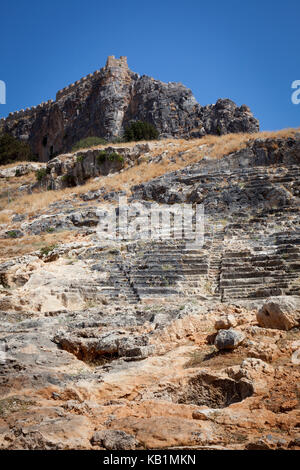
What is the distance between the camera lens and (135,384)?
14.6ft

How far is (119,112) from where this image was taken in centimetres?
3528

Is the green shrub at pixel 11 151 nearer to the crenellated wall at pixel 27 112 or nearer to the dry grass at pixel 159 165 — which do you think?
the crenellated wall at pixel 27 112

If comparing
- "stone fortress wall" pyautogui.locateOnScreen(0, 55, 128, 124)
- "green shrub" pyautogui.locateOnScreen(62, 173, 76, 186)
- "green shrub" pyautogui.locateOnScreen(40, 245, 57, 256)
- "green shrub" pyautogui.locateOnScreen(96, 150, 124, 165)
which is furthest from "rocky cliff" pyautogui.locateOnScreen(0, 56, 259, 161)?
"green shrub" pyautogui.locateOnScreen(40, 245, 57, 256)

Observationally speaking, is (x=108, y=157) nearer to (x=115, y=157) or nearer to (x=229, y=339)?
(x=115, y=157)

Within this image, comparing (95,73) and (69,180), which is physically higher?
(95,73)

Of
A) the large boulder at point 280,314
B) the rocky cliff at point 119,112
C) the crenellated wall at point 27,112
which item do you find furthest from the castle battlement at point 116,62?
the large boulder at point 280,314

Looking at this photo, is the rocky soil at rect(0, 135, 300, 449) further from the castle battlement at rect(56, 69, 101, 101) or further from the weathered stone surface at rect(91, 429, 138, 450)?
the castle battlement at rect(56, 69, 101, 101)

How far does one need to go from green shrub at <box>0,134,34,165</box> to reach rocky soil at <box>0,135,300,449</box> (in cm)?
2261

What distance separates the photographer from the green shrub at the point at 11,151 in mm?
35688

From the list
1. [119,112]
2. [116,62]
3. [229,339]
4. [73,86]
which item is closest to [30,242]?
[229,339]

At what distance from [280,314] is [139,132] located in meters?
25.4

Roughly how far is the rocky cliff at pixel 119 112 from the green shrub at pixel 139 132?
7.17 ft

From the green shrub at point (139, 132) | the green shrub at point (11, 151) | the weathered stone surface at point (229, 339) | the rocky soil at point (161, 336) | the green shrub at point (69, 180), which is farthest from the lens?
the green shrub at point (11, 151)

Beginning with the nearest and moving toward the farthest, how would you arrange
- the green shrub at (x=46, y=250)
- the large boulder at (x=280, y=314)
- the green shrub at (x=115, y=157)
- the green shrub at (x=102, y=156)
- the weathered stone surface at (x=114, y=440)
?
the weathered stone surface at (x=114, y=440), the large boulder at (x=280, y=314), the green shrub at (x=46, y=250), the green shrub at (x=115, y=157), the green shrub at (x=102, y=156)
